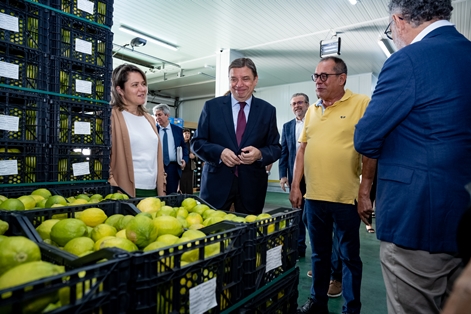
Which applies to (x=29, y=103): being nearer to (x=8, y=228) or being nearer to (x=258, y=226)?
(x=8, y=228)

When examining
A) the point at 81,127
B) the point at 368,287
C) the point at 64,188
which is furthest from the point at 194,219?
the point at 368,287

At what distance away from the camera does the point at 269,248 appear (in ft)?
3.76

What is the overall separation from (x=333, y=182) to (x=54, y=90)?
1.88 meters

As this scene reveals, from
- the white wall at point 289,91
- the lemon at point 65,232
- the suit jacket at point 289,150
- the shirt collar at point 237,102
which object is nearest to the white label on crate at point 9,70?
the lemon at point 65,232

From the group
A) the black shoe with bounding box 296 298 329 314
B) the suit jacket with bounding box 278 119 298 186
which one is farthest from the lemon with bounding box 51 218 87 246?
the suit jacket with bounding box 278 119 298 186

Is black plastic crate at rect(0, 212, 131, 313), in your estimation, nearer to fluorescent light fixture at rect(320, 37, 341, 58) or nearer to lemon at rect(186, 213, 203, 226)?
lemon at rect(186, 213, 203, 226)

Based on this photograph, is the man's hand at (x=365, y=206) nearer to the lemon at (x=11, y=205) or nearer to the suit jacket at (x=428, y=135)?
the suit jacket at (x=428, y=135)

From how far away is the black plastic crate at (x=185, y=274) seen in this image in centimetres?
70

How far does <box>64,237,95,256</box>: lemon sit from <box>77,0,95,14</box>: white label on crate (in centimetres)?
157

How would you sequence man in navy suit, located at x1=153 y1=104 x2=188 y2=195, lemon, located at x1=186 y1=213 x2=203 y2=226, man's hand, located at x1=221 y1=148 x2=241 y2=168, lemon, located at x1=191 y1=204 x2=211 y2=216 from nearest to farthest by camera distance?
lemon, located at x1=186 y1=213 x2=203 y2=226
lemon, located at x1=191 y1=204 x2=211 y2=216
man's hand, located at x1=221 y1=148 x2=241 y2=168
man in navy suit, located at x1=153 y1=104 x2=188 y2=195

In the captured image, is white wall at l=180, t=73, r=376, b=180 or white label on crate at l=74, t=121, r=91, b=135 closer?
white label on crate at l=74, t=121, r=91, b=135

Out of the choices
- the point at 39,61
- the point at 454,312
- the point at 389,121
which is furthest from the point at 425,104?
the point at 39,61

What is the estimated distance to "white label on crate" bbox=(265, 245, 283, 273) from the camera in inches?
43.9

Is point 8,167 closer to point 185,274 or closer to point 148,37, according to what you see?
point 185,274
